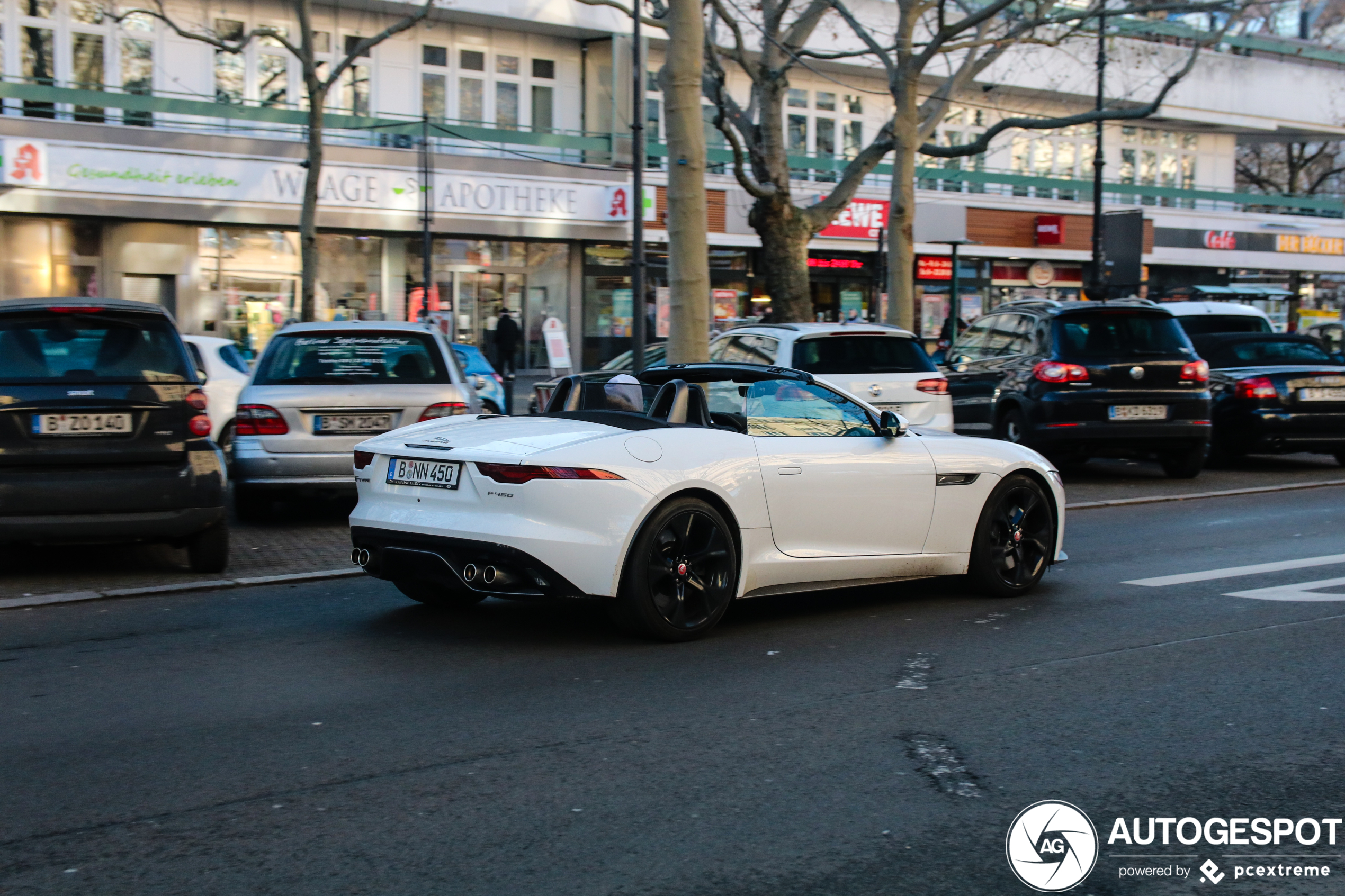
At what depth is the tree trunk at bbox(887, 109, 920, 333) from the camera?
862 inches

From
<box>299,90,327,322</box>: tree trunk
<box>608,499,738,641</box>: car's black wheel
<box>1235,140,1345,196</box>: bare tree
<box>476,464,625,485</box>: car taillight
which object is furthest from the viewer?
<box>1235,140,1345,196</box>: bare tree

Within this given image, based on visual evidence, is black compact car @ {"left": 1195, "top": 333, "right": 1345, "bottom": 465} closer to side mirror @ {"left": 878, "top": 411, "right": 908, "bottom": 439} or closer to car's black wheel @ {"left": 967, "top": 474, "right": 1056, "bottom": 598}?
car's black wheel @ {"left": 967, "top": 474, "right": 1056, "bottom": 598}

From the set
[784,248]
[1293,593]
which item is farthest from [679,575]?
[784,248]

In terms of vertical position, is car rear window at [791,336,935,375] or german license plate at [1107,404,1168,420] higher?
car rear window at [791,336,935,375]

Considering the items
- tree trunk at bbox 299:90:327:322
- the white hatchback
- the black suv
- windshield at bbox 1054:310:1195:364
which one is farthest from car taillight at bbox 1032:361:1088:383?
tree trunk at bbox 299:90:327:322

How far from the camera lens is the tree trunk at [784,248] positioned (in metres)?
22.7

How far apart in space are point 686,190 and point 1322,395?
7.28 metres

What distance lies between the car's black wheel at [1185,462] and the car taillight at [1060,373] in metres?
1.42

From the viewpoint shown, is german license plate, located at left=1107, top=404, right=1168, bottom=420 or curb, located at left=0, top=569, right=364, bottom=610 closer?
curb, located at left=0, top=569, right=364, bottom=610

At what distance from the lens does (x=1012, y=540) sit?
8.13 m

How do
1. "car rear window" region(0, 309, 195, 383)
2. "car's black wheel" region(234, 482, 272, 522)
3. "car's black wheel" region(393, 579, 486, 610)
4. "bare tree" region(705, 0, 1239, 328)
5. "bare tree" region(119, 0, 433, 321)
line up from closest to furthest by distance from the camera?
"car's black wheel" region(393, 579, 486, 610) → "car rear window" region(0, 309, 195, 383) → "car's black wheel" region(234, 482, 272, 522) → "bare tree" region(705, 0, 1239, 328) → "bare tree" region(119, 0, 433, 321)

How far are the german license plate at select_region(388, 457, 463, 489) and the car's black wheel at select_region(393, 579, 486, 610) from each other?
817mm

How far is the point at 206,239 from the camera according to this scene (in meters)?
27.5

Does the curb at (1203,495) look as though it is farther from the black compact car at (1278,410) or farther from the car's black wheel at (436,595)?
the car's black wheel at (436,595)
